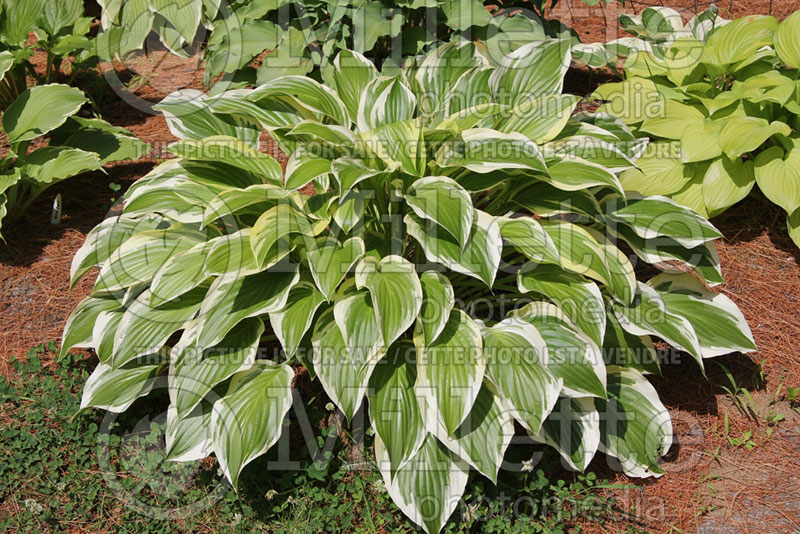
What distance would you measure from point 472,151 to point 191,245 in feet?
3.54

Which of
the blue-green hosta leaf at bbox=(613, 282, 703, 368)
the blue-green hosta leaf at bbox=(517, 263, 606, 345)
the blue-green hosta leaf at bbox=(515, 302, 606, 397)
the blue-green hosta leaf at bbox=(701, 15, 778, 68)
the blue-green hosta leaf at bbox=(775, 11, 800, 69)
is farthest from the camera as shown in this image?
the blue-green hosta leaf at bbox=(701, 15, 778, 68)

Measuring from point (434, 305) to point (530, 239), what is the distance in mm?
396

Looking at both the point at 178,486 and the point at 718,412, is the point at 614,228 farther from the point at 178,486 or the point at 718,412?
the point at 178,486

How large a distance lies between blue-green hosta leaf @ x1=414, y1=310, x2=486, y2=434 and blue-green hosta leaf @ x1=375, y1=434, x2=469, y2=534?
0.16 m

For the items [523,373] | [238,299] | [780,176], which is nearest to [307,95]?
[238,299]

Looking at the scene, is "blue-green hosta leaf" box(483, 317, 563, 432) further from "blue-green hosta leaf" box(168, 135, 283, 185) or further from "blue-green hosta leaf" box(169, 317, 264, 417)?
"blue-green hosta leaf" box(168, 135, 283, 185)

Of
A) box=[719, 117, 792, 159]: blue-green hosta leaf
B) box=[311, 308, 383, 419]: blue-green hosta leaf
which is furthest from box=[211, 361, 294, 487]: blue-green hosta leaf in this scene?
box=[719, 117, 792, 159]: blue-green hosta leaf

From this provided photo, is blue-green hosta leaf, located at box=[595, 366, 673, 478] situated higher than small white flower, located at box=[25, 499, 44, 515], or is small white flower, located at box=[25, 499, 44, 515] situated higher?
blue-green hosta leaf, located at box=[595, 366, 673, 478]

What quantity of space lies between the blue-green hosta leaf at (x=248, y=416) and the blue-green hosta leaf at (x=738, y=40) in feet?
7.72

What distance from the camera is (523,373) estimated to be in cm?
230

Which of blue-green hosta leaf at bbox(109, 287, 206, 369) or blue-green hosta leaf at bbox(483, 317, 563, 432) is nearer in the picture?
blue-green hosta leaf at bbox(483, 317, 563, 432)

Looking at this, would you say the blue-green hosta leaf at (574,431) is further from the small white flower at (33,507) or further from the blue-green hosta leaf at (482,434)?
the small white flower at (33,507)

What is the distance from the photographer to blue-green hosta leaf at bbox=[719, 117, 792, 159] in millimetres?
2980

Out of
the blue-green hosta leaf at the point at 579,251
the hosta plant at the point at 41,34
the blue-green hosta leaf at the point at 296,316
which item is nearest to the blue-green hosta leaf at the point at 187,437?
the blue-green hosta leaf at the point at 296,316
